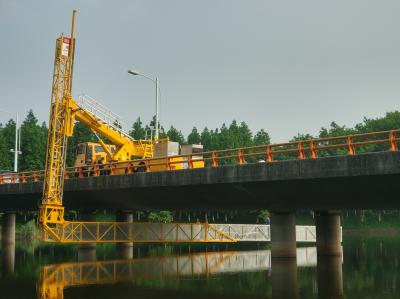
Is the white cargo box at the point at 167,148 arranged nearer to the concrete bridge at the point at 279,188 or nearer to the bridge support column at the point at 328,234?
the concrete bridge at the point at 279,188

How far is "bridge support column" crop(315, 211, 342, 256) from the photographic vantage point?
46.4m

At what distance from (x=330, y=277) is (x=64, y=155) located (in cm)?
2451

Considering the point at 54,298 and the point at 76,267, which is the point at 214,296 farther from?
the point at 76,267

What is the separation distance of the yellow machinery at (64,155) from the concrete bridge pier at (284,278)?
49.7 feet

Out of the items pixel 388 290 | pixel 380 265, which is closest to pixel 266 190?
pixel 388 290

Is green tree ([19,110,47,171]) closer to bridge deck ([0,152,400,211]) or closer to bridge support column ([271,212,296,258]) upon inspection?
bridge deck ([0,152,400,211])

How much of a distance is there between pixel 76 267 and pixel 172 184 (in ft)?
29.7

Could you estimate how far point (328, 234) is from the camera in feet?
153

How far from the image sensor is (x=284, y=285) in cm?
2620

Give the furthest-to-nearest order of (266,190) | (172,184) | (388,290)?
(172,184) → (266,190) → (388,290)

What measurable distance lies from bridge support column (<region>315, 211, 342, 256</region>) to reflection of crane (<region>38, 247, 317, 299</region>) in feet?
15.7

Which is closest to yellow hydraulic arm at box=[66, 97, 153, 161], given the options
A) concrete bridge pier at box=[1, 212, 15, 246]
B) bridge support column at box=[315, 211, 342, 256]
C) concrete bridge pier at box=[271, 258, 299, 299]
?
bridge support column at box=[315, 211, 342, 256]

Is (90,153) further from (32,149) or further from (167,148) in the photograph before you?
(32,149)

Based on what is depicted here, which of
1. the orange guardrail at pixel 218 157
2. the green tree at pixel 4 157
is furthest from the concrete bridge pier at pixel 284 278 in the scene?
the green tree at pixel 4 157
